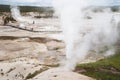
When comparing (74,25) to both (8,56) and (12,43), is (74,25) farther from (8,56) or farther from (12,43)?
(12,43)

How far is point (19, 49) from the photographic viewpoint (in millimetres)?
34750

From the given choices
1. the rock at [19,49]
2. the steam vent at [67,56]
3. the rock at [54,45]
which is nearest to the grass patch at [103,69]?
the steam vent at [67,56]

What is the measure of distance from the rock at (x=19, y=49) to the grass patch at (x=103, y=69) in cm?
846

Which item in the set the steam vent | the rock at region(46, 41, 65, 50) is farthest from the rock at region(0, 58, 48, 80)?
the rock at region(46, 41, 65, 50)

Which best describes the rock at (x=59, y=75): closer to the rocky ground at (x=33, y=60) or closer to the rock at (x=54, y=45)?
the rocky ground at (x=33, y=60)

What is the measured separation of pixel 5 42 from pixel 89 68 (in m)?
18.4

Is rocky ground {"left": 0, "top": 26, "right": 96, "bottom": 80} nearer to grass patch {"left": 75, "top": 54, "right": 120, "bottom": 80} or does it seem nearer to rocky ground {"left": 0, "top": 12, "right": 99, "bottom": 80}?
rocky ground {"left": 0, "top": 12, "right": 99, "bottom": 80}

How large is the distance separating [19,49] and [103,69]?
13782 millimetres

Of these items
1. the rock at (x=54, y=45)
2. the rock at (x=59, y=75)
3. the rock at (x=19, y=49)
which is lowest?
the rock at (x=54, y=45)

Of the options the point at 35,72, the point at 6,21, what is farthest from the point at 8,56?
the point at 6,21

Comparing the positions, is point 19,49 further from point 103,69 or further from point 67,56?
point 103,69

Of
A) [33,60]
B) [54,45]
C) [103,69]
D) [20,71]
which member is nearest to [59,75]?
[20,71]

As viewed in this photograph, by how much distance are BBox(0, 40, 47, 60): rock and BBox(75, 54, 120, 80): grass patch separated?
27.8 ft

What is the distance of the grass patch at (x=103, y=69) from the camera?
21344mm
